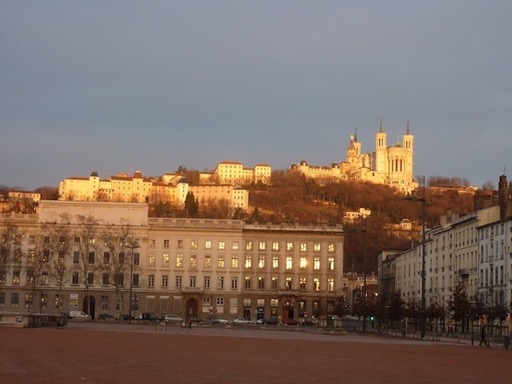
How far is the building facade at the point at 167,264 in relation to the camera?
417 feet

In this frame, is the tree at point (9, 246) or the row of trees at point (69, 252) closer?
the tree at point (9, 246)

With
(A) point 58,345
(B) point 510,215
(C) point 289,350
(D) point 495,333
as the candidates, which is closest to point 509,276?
(B) point 510,215

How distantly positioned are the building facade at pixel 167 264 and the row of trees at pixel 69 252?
0.14 m

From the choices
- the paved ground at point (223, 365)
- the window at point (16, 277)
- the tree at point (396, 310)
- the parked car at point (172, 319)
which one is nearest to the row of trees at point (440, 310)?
the tree at point (396, 310)

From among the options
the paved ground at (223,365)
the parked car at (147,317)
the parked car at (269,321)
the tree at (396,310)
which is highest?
the tree at (396,310)

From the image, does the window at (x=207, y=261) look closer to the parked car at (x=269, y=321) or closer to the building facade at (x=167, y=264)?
the building facade at (x=167, y=264)

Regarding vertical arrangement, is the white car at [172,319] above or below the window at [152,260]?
below

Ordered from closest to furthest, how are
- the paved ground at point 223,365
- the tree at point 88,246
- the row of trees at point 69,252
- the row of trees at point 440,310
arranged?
1. the paved ground at point 223,365
2. the row of trees at point 440,310
3. the row of trees at point 69,252
4. the tree at point 88,246

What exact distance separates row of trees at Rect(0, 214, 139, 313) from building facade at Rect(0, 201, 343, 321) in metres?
0.14

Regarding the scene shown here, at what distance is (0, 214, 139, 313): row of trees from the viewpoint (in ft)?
410

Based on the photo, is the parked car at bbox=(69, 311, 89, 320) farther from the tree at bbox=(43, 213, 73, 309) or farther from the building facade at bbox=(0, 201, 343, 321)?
the tree at bbox=(43, 213, 73, 309)

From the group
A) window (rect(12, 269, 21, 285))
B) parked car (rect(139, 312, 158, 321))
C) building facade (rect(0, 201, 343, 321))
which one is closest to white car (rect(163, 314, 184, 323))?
parked car (rect(139, 312, 158, 321))

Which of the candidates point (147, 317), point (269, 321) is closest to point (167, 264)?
point (147, 317)

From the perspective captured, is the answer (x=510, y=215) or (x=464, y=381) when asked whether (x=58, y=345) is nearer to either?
(x=464, y=381)
